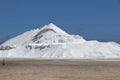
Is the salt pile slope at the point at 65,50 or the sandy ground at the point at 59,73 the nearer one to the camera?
the sandy ground at the point at 59,73

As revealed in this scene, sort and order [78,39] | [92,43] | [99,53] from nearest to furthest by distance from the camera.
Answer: [99,53] < [92,43] < [78,39]

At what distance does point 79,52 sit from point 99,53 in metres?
7.47

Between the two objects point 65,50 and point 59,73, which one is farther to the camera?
point 65,50

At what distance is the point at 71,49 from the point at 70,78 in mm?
117360

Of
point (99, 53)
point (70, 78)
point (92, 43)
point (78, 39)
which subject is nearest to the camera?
point (70, 78)

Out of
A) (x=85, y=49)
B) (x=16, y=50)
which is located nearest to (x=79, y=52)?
(x=85, y=49)

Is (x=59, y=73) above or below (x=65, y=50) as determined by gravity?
below

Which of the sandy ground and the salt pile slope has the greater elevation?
A: the salt pile slope

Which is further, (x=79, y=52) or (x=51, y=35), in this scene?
(x=51, y=35)

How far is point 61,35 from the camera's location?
188 meters

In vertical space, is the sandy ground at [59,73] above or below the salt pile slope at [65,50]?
below

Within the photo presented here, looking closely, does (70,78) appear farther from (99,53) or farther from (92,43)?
(92,43)

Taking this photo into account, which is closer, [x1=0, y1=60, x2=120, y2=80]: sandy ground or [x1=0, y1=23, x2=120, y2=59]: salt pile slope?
[x1=0, y1=60, x2=120, y2=80]: sandy ground

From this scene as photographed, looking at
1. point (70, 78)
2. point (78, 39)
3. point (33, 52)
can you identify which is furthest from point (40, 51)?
point (70, 78)
